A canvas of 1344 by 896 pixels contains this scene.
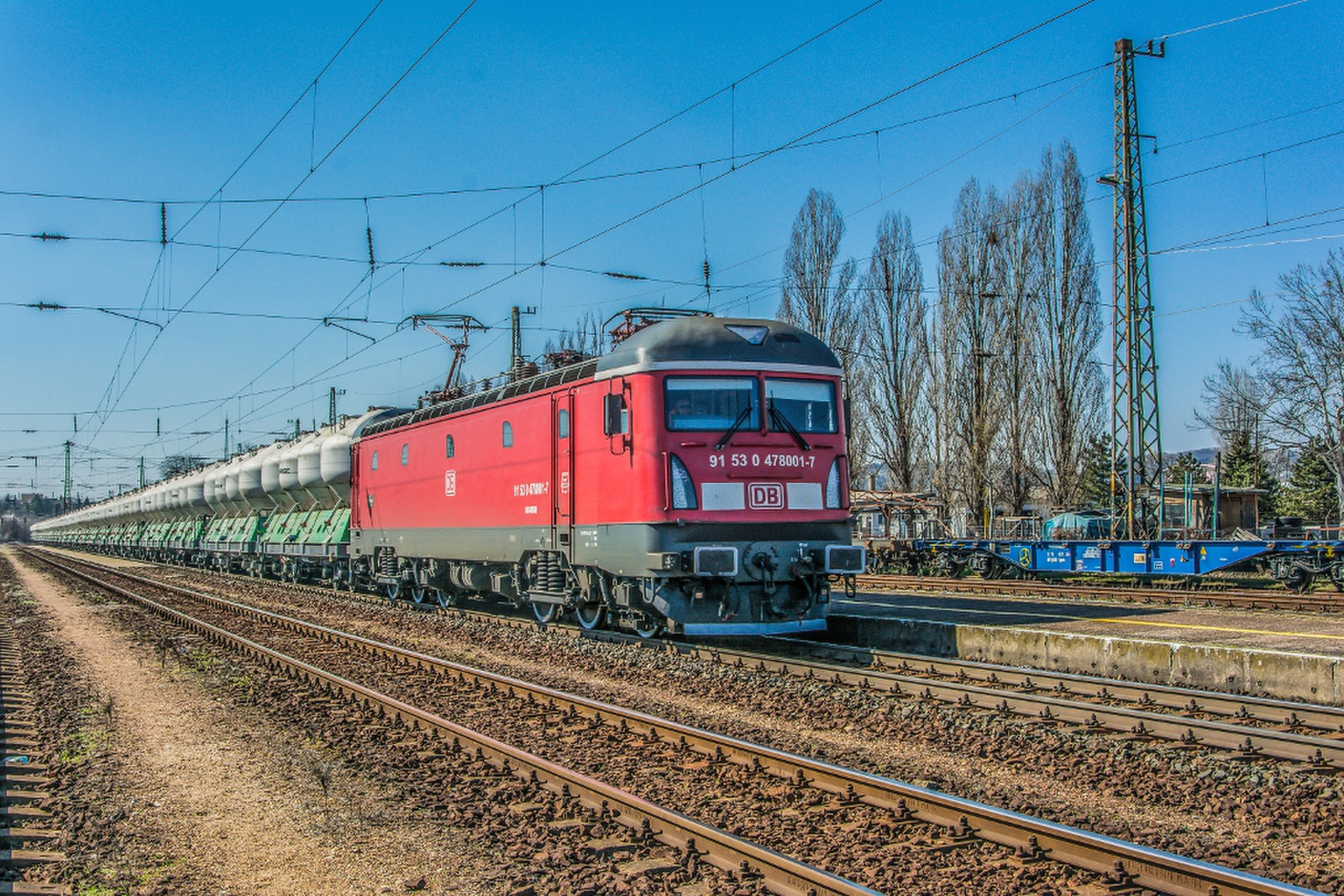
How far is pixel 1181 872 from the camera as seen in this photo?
5070 mm

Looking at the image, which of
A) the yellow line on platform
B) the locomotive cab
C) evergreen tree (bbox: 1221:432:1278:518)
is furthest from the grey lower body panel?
evergreen tree (bbox: 1221:432:1278:518)

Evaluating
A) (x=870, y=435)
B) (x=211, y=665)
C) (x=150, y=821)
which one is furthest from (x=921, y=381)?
(x=150, y=821)

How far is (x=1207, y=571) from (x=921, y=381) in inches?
708

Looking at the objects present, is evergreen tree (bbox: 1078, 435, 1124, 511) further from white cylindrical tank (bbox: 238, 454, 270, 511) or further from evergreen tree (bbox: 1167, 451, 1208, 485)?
white cylindrical tank (bbox: 238, 454, 270, 511)

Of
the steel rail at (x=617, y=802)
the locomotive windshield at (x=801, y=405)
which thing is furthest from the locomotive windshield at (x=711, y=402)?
the steel rail at (x=617, y=802)

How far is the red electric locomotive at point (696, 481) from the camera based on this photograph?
484 inches

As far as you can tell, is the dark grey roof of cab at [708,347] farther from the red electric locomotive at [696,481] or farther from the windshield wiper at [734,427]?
the windshield wiper at [734,427]

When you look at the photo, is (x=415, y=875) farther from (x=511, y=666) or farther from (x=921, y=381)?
(x=921, y=381)

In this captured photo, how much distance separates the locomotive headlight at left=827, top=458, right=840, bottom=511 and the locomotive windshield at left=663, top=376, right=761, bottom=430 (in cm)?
125

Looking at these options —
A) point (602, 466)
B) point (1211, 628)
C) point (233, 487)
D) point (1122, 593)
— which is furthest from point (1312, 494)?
point (602, 466)

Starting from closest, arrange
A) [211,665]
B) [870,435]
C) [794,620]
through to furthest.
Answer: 1. [794,620]
2. [211,665]
3. [870,435]

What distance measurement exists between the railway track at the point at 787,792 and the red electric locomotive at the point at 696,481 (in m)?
2.31

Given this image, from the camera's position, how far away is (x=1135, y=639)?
39.3ft

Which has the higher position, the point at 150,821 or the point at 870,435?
the point at 870,435
